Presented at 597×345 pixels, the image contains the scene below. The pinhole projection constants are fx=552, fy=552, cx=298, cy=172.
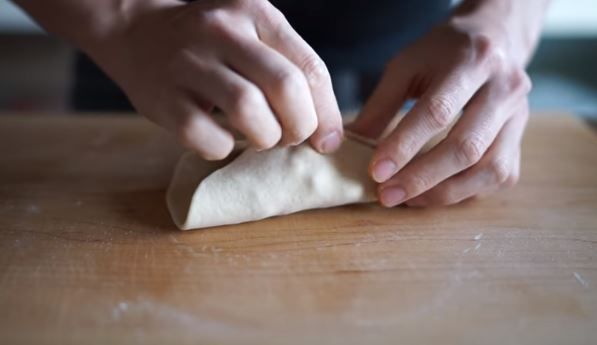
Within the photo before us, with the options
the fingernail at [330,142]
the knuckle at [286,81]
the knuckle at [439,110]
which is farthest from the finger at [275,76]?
the knuckle at [439,110]

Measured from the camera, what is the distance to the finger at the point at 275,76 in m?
0.70

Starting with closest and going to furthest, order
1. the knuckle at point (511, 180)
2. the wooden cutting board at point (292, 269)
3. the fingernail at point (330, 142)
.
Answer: the wooden cutting board at point (292, 269) < the fingernail at point (330, 142) < the knuckle at point (511, 180)

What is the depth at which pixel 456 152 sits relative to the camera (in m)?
0.86

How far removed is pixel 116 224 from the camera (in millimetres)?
875

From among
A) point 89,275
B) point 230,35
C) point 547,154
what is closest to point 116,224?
point 89,275

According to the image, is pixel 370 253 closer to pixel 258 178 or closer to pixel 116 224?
pixel 258 178

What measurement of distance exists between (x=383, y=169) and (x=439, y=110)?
0.12 meters

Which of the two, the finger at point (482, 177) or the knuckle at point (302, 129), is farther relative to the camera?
the finger at point (482, 177)

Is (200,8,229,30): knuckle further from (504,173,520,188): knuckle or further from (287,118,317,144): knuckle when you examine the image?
(504,173,520,188): knuckle

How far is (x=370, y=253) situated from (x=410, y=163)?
0.56ft

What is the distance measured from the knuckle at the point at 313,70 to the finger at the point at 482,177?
291 mm

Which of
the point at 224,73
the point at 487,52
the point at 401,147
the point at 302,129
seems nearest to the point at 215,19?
the point at 224,73

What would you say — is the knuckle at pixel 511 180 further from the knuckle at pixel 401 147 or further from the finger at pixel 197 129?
the finger at pixel 197 129

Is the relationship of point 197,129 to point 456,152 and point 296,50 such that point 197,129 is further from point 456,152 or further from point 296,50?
point 456,152
